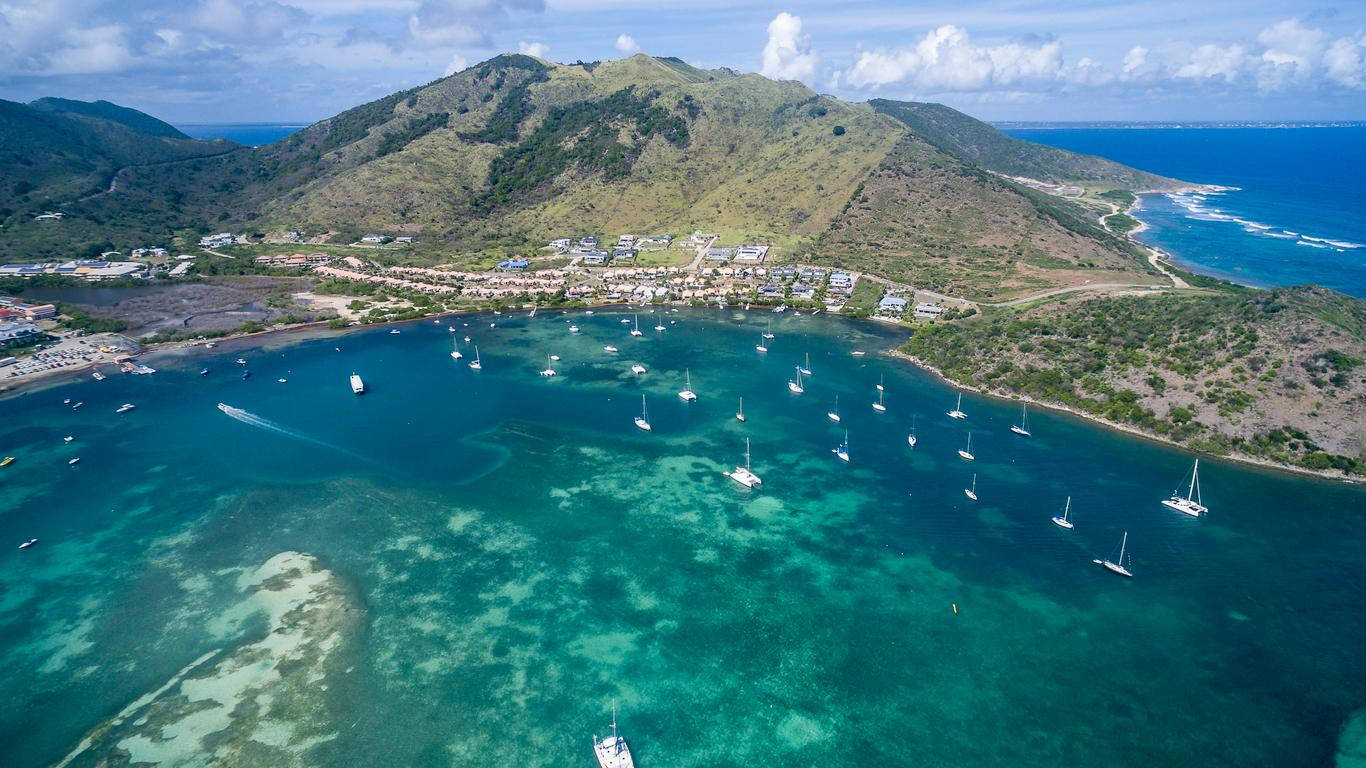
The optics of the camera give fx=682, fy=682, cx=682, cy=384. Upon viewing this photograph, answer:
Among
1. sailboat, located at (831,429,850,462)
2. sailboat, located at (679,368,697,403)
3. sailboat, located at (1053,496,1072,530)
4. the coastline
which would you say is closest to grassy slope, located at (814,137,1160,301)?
the coastline

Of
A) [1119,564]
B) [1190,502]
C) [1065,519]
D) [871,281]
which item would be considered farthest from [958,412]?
[871,281]

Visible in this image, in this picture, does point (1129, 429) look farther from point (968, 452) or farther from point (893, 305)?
point (893, 305)

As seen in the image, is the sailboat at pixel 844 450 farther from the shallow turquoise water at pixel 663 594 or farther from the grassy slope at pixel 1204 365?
the grassy slope at pixel 1204 365

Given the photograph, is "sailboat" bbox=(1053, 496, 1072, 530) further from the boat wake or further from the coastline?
the boat wake

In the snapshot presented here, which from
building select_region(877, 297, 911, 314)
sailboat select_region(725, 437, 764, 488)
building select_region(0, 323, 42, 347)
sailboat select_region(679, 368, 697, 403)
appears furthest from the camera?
building select_region(877, 297, 911, 314)

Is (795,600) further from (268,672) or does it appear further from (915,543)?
(268,672)
